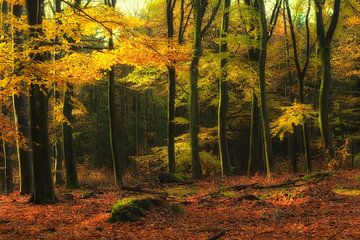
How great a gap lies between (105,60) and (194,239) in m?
7.79

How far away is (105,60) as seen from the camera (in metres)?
13.5

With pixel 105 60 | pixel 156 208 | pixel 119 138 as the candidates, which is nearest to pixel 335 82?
pixel 119 138

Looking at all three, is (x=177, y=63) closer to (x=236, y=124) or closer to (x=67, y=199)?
(x=67, y=199)

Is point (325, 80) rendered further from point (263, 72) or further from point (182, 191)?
point (182, 191)

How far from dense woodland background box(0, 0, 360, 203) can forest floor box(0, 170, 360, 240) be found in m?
2.06

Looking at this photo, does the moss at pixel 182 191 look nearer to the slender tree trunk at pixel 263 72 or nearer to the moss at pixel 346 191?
the slender tree trunk at pixel 263 72

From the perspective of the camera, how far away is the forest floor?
8.03m

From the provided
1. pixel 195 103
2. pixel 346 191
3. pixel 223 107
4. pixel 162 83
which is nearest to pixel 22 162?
pixel 195 103

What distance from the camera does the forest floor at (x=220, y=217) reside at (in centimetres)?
803

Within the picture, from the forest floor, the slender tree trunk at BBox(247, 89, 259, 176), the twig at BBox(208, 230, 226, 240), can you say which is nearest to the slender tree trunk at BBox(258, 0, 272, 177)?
the slender tree trunk at BBox(247, 89, 259, 176)

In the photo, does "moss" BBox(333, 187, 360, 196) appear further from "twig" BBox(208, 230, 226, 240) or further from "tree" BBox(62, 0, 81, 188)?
"tree" BBox(62, 0, 81, 188)

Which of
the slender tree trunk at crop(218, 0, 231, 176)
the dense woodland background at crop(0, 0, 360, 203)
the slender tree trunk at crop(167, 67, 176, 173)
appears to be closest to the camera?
the dense woodland background at crop(0, 0, 360, 203)

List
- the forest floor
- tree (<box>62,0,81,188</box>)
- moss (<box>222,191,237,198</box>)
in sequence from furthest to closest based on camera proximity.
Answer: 1. tree (<box>62,0,81,188</box>)
2. moss (<box>222,191,237,198</box>)
3. the forest floor

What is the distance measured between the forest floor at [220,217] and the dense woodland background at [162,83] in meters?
2.06
